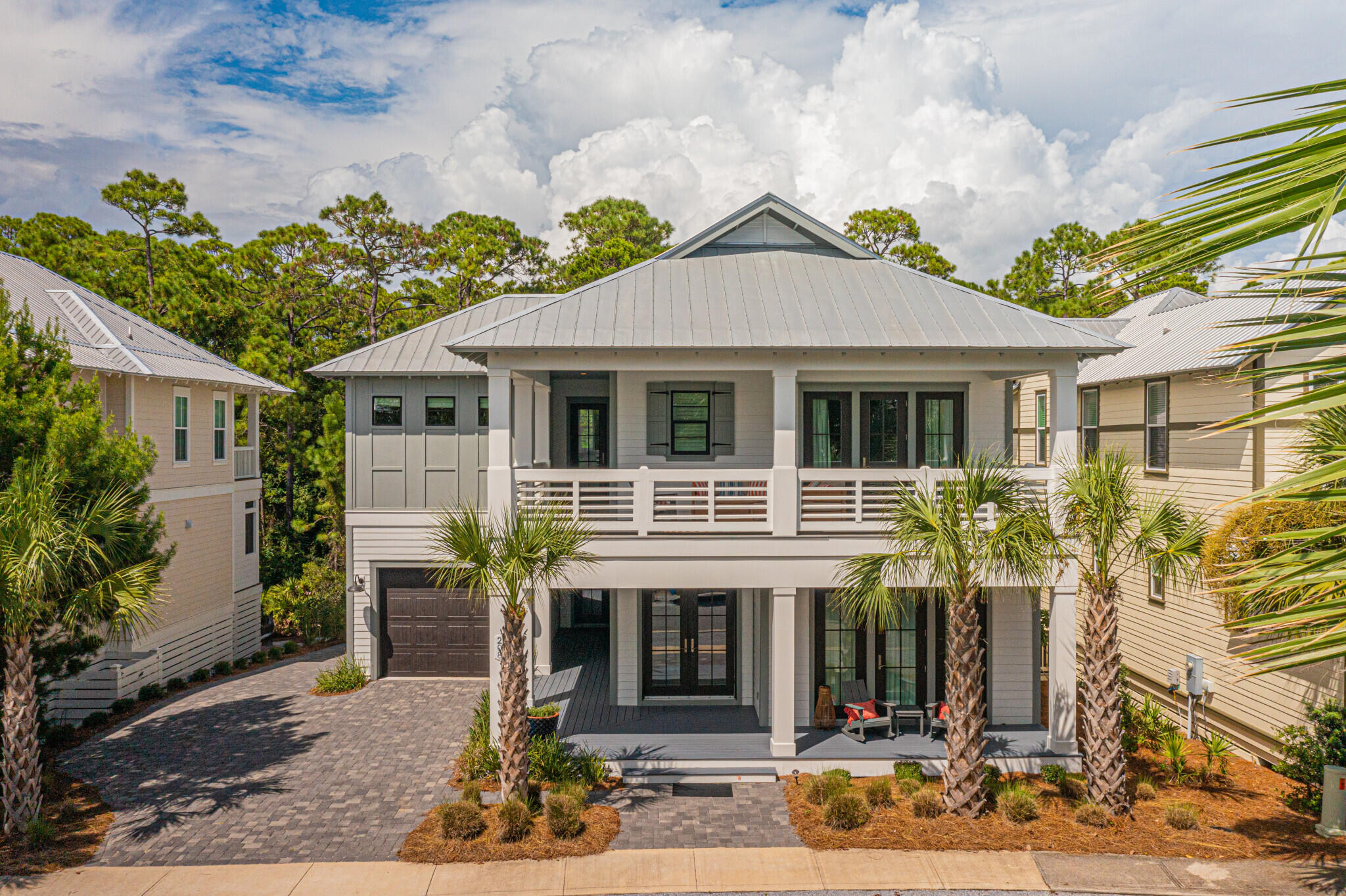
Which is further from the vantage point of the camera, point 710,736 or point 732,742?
point 710,736

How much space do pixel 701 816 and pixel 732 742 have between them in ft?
6.42

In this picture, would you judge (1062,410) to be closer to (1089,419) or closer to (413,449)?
(1089,419)

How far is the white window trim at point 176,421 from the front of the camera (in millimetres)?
18547

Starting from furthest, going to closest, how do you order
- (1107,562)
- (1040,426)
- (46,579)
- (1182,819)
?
(1040,426) < (1107,562) < (1182,819) < (46,579)

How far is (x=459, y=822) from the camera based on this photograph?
10664 millimetres

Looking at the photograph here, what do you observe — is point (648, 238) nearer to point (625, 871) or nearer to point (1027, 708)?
point (1027, 708)

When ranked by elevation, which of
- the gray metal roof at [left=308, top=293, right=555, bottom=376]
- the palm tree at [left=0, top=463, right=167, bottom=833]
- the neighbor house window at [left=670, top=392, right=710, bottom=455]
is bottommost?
the palm tree at [left=0, top=463, right=167, bottom=833]

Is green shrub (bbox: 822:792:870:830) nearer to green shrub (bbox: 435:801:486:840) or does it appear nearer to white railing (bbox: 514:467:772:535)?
white railing (bbox: 514:467:772:535)

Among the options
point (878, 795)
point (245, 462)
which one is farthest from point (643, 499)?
point (245, 462)

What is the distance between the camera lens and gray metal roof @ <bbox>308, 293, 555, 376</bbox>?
1822 cm

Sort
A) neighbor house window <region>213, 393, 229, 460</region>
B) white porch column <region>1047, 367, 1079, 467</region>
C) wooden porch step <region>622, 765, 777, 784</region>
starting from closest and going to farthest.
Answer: wooden porch step <region>622, 765, 777, 784</region> < white porch column <region>1047, 367, 1079, 467</region> < neighbor house window <region>213, 393, 229, 460</region>

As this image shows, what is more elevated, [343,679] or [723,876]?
[343,679]

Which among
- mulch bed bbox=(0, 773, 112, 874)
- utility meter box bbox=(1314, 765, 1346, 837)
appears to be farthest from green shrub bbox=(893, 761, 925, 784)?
mulch bed bbox=(0, 773, 112, 874)

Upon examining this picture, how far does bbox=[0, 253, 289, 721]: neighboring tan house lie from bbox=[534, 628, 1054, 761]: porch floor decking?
876 centimetres
